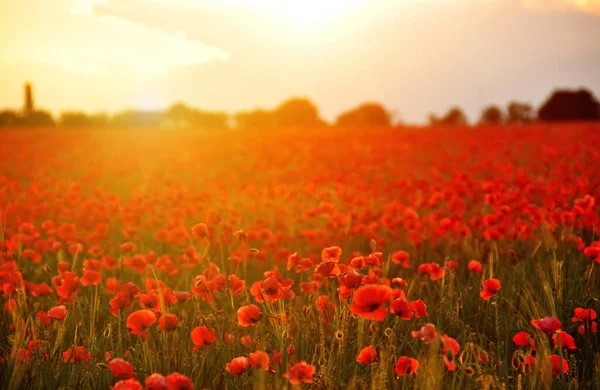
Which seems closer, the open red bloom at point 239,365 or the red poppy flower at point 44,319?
the open red bloom at point 239,365

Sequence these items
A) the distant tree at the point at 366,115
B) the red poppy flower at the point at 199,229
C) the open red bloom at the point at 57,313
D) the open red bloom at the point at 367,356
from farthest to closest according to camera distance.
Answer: the distant tree at the point at 366,115 → the red poppy flower at the point at 199,229 → the open red bloom at the point at 57,313 → the open red bloom at the point at 367,356

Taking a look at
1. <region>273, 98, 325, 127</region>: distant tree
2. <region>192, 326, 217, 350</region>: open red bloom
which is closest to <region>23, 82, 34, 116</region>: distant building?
<region>273, 98, 325, 127</region>: distant tree

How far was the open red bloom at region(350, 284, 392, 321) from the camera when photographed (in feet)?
6.32

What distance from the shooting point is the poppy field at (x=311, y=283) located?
2.23 metres

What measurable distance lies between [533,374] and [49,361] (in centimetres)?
193

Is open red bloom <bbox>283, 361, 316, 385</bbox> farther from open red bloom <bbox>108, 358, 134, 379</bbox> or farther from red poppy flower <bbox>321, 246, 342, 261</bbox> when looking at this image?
red poppy flower <bbox>321, 246, 342, 261</bbox>

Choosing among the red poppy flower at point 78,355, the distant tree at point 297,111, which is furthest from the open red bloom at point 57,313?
the distant tree at point 297,111

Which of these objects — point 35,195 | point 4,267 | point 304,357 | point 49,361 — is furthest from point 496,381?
point 35,195

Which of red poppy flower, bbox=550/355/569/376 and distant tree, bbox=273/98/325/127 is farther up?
distant tree, bbox=273/98/325/127

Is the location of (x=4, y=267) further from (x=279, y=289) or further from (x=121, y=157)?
(x=121, y=157)

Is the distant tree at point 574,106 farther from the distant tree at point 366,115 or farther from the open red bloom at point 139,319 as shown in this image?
the open red bloom at point 139,319

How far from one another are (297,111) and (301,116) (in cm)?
123

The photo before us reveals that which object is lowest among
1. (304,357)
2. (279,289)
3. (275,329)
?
(304,357)

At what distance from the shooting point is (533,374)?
83.2 inches
